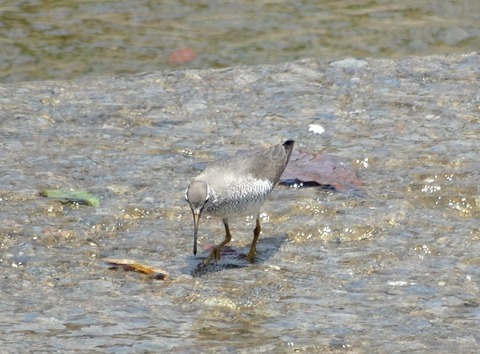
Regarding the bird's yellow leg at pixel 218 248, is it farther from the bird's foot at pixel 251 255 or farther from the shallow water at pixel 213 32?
the shallow water at pixel 213 32

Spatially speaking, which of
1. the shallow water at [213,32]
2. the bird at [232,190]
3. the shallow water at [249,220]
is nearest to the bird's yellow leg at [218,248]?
the bird at [232,190]

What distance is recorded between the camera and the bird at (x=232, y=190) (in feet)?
21.9

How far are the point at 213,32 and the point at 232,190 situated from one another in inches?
223

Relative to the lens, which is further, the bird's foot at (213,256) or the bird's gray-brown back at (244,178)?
the bird's gray-brown back at (244,178)

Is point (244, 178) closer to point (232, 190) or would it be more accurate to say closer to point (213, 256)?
point (232, 190)

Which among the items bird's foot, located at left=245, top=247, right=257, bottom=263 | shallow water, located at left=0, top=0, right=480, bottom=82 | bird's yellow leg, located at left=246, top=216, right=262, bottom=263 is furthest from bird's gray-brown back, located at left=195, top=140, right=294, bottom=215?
shallow water, located at left=0, top=0, right=480, bottom=82

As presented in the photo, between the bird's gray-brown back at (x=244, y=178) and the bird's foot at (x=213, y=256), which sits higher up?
the bird's gray-brown back at (x=244, y=178)

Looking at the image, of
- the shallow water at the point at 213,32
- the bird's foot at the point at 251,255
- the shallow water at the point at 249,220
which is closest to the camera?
the shallow water at the point at 249,220

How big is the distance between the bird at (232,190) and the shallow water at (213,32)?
447 cm

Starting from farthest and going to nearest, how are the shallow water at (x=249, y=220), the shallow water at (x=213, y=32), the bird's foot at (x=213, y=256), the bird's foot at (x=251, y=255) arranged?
1. the shallow water at (x=213, y=32)
2. the bird's foot at (x=251, y=255)
3. the bird's foot at (x=213, y=256)
4. the shallow water at (x=249, y=220)

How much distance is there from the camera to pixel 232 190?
22.3ft

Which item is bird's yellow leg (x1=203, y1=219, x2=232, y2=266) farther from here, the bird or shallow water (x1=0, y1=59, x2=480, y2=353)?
shallow water (x1=0, y1=59, x2=480, y2=353)

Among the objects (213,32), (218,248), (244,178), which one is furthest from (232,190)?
(213,32)

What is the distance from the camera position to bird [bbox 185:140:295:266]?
666 centimetres
